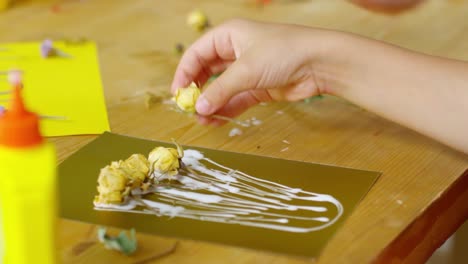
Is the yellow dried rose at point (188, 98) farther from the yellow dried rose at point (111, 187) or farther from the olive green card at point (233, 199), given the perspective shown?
the yellow dried rose at point (111, 187)

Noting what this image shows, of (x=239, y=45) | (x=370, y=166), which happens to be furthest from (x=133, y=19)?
(x=370, y=166)

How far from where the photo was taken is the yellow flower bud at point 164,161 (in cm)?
80

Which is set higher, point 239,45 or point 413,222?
point 239,45

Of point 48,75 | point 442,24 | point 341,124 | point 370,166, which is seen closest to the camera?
point 370,166

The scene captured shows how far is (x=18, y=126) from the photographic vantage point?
19.8 inches

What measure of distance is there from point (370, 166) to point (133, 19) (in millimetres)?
699

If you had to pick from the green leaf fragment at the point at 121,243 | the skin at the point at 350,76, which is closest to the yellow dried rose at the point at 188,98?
the skin at the point at 350,76

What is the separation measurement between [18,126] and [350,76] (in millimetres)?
538

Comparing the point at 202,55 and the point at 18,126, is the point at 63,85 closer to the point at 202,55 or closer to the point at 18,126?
the point at 202,55

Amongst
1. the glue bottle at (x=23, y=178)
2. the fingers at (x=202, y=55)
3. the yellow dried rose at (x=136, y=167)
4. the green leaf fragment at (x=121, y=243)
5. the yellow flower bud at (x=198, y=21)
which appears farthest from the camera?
the yellow flower bud at (x=198, y=21)

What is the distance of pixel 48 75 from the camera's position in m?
1.12

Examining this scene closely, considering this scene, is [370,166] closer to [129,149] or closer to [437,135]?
[437,135]

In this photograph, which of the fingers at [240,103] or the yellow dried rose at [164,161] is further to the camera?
the fingers at [240,103]

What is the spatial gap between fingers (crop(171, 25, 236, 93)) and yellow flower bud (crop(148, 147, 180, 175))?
0.71 ft
